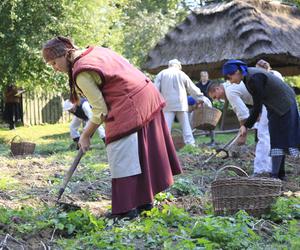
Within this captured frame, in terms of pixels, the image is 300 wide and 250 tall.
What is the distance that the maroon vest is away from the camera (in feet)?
13.6

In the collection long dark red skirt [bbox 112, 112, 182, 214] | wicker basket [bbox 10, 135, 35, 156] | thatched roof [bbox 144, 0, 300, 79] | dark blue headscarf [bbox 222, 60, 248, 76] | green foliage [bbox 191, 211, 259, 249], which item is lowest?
wicker basket [bbox 10, 135, 35, 156]

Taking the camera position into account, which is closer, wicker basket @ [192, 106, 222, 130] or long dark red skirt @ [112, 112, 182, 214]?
long dark red skirt @ [112, 112, 182, 214]

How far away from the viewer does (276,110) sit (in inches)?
230

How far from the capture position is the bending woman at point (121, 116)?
4102 mm

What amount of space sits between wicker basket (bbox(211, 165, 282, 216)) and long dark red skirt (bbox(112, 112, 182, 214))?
17.0 inches

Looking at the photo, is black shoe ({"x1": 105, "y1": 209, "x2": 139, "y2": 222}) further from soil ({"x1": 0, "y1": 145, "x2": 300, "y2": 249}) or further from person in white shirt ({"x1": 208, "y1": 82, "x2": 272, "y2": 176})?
person in white shirt ({"x1": 208, "y1": 82, "x2": 272, "y2": 176})

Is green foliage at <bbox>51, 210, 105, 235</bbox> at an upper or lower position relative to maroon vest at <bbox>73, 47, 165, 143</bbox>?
lower

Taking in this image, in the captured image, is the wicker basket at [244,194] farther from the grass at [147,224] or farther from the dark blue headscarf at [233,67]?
the dark blue headscarf at [233,67]

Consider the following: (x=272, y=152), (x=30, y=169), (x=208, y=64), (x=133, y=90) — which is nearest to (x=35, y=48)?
(x=208, y=64)

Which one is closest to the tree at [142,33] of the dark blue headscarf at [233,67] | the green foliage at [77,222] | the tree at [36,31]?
the tree at [36,31]

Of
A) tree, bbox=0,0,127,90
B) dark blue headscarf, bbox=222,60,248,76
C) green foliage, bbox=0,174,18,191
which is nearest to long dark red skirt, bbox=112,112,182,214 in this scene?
Result: dark blue headscarf, bbox=222,60,248,76

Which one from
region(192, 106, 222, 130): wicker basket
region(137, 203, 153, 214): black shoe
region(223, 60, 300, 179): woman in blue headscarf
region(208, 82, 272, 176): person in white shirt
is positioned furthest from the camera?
region(192, 106, 222, 130): wicker basket

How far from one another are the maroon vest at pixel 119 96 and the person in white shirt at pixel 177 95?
5.30 m

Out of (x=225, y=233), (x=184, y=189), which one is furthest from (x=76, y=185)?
(x=225, y=233)
